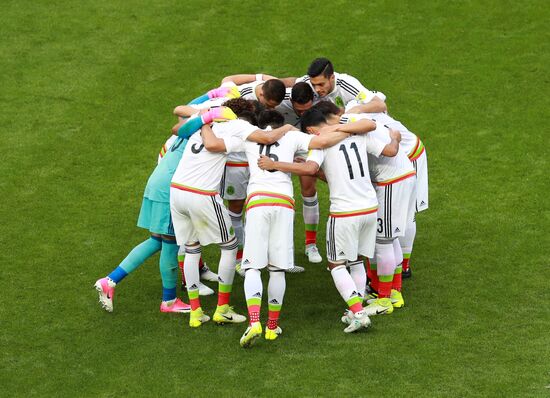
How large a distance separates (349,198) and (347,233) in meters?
0.32

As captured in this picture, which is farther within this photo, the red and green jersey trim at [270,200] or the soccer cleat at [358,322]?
the soccer cleat at [358,322]

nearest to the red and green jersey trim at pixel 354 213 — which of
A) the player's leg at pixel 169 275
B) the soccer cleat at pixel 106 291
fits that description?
the player's leg at pixel 169 275

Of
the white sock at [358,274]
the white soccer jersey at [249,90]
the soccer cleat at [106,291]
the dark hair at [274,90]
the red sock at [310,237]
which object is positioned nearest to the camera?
the white sock at [358,274]

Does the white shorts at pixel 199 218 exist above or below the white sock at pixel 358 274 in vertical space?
above

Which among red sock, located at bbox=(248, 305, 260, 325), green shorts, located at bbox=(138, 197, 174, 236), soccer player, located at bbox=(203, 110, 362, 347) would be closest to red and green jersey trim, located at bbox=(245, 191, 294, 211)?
soccer player, located at bbox=(203, 110, 362, 347)

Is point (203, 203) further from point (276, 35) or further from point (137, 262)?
point (276, 35)

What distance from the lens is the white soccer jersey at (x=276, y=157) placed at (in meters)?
9.21

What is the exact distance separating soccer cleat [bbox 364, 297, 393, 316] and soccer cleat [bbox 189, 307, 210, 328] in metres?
1.52

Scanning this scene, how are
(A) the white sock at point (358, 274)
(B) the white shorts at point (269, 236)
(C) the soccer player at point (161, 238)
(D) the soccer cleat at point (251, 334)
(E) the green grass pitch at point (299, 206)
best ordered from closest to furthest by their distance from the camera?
(E) the green grass pitch at point (299, 206) → (D) the soccer cleat at point (251, 334) → (B) the white shorts at point (269, 236) → (A) the white sock at point (358, 274) → (C) the soccer player at point (161, 238)

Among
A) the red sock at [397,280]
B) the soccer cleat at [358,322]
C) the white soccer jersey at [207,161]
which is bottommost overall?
the red sock at [397,280]

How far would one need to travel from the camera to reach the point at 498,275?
34.6 ft

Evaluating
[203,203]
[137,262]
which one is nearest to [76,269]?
[137,262]

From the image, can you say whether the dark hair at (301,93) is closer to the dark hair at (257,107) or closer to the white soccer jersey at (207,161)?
the dark hair at (257,107)

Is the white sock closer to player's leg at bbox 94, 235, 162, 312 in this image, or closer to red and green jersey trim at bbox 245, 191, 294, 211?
red and green jersey trim at bbox 245, 191, 294, 211
